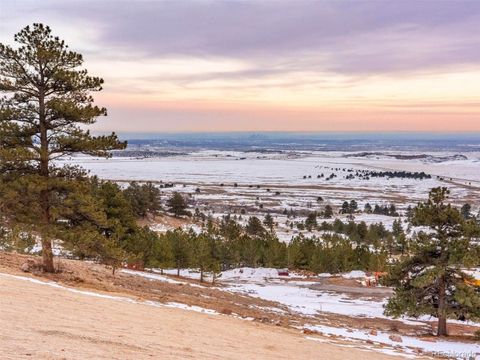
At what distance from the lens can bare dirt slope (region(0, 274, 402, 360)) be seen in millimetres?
9742

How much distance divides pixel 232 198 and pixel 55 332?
546ft

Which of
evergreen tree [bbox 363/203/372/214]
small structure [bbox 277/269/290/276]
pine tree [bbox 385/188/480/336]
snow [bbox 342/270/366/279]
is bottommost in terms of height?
evergreen tree [bbox 363/203/372/214]

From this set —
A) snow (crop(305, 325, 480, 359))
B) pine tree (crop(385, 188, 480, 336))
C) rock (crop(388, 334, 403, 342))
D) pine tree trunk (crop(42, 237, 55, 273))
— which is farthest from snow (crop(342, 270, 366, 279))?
pine tree trunk (crop(42, 237, 55, 273))

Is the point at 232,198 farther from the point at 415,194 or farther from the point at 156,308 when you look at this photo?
the point at 156,308

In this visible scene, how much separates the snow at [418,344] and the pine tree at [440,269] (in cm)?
175

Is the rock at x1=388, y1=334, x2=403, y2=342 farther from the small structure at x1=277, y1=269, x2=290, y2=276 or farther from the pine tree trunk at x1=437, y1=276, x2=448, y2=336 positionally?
the small structure at x1=277, y1=269, x2=290, y2=276

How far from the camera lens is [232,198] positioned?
177000mm

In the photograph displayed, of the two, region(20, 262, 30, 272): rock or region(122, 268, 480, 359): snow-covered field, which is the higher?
region(20, 262, 30, 272): rock

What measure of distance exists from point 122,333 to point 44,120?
11030mm

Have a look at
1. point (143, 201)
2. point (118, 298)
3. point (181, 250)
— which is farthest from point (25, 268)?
point (143, 201)

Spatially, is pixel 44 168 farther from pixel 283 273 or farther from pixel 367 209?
pixel 367 209

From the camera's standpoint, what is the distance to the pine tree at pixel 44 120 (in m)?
18.1

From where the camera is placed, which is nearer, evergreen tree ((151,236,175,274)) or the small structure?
evergreen tree ((151,236,175,274))

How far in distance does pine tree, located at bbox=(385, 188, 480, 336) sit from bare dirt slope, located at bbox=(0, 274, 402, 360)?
859 cm
